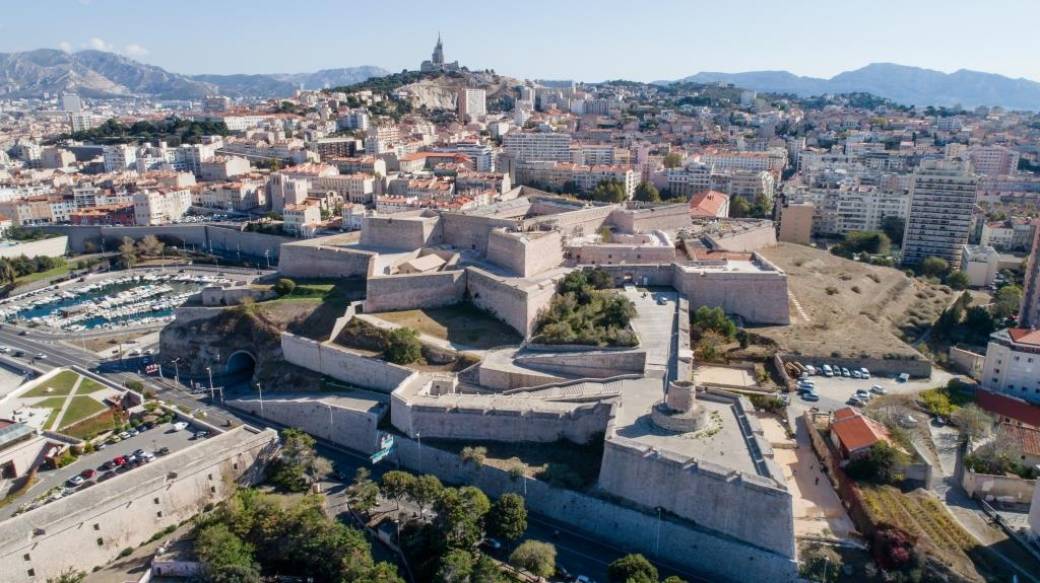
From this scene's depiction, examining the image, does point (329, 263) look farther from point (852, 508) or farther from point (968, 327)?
point (968, 327)

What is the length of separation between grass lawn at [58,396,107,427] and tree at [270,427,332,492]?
7.21 m

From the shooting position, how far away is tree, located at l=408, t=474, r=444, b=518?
57.4ft

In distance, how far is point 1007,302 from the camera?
30.8 metres

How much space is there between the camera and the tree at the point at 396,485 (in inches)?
699

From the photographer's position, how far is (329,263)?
3222 centimetres

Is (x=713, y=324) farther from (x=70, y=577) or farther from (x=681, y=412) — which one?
(x=70, y=577)

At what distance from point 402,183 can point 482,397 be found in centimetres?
3088

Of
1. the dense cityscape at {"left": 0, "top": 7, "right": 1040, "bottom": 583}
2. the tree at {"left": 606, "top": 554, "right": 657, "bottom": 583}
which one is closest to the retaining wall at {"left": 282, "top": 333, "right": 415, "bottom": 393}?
the dense cityscape at {"left": 0, "top": 7, "right": 1040, "bottom": 583}

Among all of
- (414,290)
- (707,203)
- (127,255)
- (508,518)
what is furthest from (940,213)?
(127,255)

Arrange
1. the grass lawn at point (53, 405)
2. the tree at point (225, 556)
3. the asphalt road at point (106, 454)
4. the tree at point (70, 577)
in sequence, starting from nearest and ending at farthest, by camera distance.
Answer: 1. the tree at point (225, 556)
2. the tree at point (70, 577)
3. the asphalt road at point (106, 454)
4. the grass lawn at point (53, 405)

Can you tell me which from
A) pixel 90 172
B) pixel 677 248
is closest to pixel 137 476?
pixel 677 248

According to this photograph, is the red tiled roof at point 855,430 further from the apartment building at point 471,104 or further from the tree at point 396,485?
the apartment building at point 471,104

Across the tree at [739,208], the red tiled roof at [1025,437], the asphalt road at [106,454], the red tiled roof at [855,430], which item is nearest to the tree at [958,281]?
the tree at [739,208]

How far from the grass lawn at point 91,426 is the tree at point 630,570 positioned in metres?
16.8
